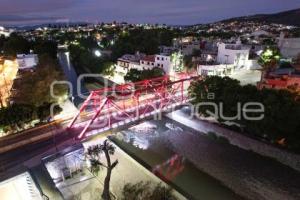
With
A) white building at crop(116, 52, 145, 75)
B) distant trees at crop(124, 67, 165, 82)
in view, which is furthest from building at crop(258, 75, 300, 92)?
white building at crop(116, 52, 145, 75)

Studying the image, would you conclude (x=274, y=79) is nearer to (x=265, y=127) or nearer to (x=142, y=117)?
(x=265, y=127)

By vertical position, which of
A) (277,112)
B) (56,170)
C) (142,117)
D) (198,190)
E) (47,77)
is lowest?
(198,190)

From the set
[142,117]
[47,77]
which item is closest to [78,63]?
[47,77]

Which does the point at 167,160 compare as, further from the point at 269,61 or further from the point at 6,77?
the point at 269,61

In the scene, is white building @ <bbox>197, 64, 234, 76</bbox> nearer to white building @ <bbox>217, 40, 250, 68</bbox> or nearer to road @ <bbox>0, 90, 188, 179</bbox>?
white building @ <bbox>217, 40, 250, 68</bbox>

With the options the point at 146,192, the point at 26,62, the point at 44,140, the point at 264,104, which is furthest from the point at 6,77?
the point at 264,104

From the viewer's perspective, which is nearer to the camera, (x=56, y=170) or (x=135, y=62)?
(x=56, y=170)
